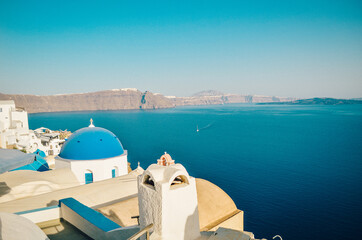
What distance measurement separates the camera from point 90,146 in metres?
17.9

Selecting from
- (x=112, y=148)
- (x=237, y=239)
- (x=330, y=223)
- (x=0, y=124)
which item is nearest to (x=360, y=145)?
(x=330, y=223)

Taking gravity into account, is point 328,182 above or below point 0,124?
below

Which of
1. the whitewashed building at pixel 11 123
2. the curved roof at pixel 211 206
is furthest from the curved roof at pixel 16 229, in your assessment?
the whitewashed building at pixel 11 123

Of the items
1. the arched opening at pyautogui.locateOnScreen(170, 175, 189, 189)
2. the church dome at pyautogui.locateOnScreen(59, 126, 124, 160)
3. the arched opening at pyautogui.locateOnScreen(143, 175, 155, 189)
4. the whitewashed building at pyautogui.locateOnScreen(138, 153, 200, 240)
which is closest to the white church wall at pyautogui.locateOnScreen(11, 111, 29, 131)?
the church dome at pyautogui.locateOnScreen(59, 126, 124, 160)

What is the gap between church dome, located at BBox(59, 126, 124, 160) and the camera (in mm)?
17797

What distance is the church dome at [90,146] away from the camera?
1780 cm

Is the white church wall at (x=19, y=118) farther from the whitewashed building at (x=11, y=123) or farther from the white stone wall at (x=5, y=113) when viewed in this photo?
the white stone wall at (x=5, y=113)

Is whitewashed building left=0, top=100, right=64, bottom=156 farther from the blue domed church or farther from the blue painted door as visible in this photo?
the blue painted door

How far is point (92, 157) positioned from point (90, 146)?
873 millimetres

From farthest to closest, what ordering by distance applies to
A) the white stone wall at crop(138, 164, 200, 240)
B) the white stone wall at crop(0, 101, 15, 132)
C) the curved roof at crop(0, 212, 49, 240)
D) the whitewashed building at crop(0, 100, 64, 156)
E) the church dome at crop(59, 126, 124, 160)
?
1. the white stone wall at crop(0, 101, 15, 132)
2. the whitewashed building at crop(0, 100, 64, 156)
3. the church dome at crop(59, 126, 124, 160)
4. the curved roof at crop(0, 212, 49, 240)
5. the white stone wall at crop(138, 164, 200, 240)

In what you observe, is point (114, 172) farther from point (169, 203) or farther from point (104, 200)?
point (169, 203)

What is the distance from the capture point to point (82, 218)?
7094mm

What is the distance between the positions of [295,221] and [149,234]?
25.0 metres

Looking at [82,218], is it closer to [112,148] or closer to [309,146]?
[112,148]
